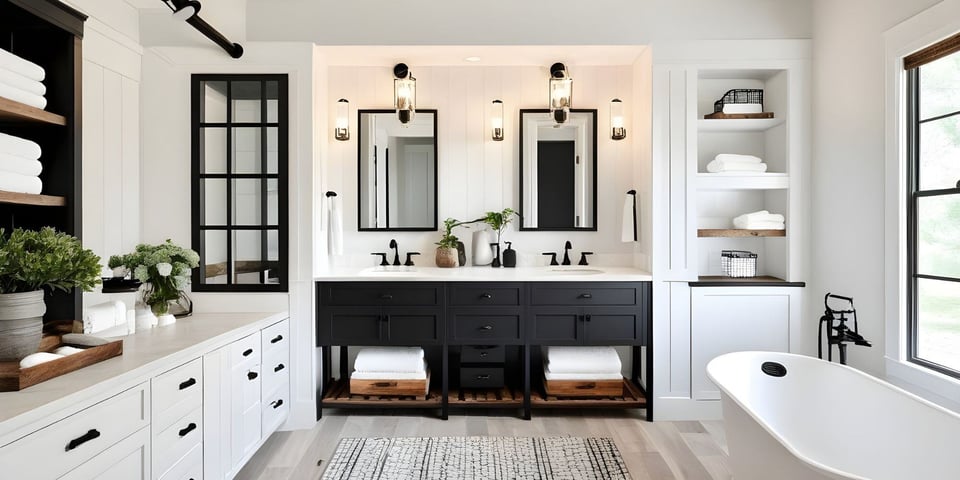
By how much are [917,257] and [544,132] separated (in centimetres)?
224

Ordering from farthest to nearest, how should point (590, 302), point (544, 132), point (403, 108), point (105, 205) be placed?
point (544, 132) → point (403, 108) → point (590, 302) → point (105, 205)

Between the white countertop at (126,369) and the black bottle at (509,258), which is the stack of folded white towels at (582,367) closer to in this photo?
the black bottle at (509,258)

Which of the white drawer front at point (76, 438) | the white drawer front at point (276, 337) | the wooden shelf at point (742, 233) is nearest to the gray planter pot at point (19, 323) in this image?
the white drawer front at point (76, 438)

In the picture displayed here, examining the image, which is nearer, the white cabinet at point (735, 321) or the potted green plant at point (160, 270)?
the potted green plant at point (160, 270)

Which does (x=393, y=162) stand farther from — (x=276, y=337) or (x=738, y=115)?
(x=738, y=115)

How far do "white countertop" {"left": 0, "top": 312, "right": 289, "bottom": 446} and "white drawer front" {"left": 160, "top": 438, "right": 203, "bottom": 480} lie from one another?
38cm

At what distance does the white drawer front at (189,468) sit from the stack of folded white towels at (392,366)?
1198 millimetres

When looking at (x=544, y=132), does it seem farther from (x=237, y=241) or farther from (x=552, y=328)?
(x=237, y=241)

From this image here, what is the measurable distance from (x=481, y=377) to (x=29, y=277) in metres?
2.38

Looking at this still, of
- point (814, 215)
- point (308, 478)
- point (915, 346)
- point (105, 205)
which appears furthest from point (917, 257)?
point (105, 205)

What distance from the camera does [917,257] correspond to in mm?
2457

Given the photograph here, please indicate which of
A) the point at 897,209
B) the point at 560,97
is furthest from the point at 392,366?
the point at 897,209

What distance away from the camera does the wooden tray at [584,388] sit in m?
3.21

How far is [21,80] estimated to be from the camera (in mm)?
1860
